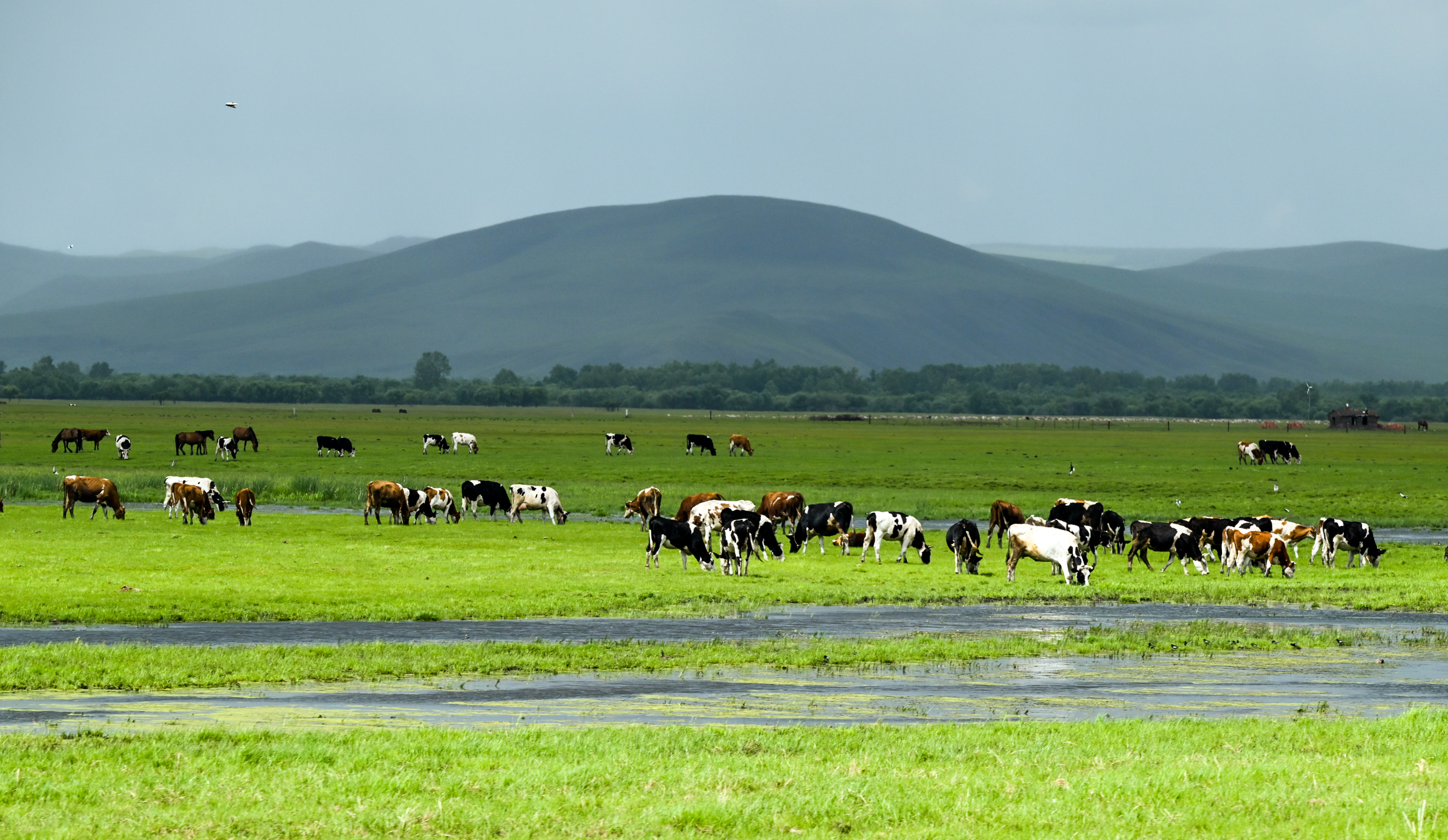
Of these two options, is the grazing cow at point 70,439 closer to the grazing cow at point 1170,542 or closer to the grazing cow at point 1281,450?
the grazing cow at point 1170,542

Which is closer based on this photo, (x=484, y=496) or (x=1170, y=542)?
(x=1170, y=542)

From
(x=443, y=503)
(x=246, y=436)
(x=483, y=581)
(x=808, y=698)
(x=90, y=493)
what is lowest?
(x=483, y=581)

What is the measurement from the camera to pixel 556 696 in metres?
19.8

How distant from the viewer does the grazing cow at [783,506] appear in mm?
46719

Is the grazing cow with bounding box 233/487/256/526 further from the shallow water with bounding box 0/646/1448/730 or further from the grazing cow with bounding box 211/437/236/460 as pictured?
the grazing cow with bounding box 211/437/236/460

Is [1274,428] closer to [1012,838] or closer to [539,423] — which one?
[539,423]

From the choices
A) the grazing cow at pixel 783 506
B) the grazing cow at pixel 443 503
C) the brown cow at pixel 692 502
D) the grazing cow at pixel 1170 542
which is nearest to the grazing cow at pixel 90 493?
the grazing cow at pixel 443 503

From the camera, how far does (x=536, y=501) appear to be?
5094 centimetres

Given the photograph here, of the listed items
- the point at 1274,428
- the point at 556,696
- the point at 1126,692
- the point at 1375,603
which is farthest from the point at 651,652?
the point at 1274,428

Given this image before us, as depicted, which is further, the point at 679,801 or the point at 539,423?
the point at 539,423

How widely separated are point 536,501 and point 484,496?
8.35 feet

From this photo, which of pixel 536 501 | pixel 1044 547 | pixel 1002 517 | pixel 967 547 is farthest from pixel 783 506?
pixel 1044 547

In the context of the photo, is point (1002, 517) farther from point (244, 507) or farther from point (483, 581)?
point (244, 507)

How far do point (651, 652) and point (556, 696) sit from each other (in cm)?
377
